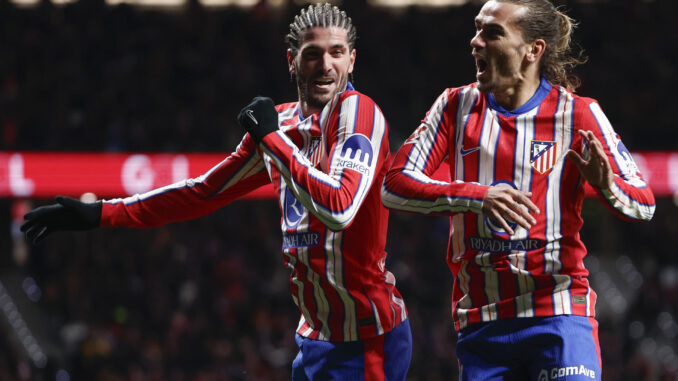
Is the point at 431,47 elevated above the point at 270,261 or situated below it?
above

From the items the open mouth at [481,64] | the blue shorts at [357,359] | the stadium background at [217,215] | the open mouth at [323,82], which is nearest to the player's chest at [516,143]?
the open mouth at [481,64]

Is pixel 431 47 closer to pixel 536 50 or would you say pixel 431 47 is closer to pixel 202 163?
pixel 202 163

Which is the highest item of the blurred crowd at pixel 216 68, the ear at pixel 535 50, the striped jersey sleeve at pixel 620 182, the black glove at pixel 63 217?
the blurred crowd at pixel 216 68

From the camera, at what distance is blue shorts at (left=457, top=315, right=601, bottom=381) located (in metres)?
2.63

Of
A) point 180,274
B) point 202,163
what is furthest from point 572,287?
point 180,274

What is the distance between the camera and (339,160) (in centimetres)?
295

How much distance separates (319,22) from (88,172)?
8.06 meters

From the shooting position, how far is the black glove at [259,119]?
2.97 metres

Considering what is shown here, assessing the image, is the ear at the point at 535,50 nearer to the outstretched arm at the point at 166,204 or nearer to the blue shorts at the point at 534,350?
the blue shorts at the point at 534,350

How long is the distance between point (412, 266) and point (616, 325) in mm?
3518

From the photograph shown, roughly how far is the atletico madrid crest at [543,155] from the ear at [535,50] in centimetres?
31

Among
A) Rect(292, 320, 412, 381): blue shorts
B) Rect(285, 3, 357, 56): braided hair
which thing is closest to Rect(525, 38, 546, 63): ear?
Rect(285, 3, 357, 56): braided hair

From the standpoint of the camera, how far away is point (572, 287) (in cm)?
274

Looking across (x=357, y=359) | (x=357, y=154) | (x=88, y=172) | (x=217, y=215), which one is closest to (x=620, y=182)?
(x=357, y=154)
